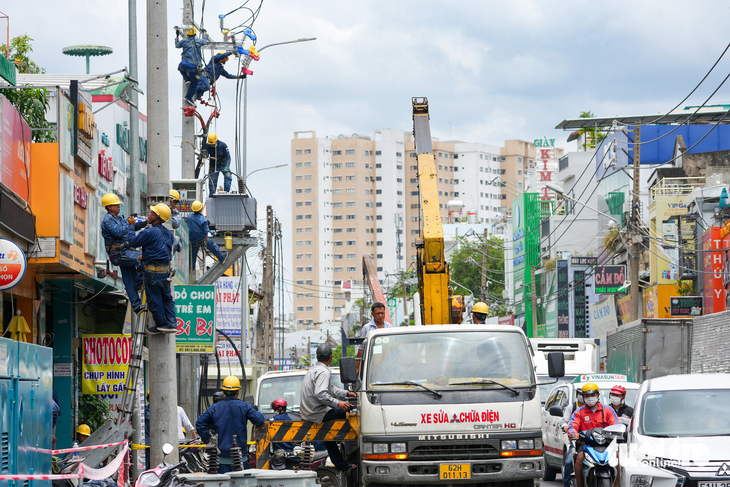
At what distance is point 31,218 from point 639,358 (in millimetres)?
15048

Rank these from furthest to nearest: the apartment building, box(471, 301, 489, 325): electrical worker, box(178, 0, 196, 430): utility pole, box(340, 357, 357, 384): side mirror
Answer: the apartment building < box(178, 0, 196, 430): utility pole < box(471, 301, 489, 325): electrical worker < box(340, 357, 357, 384): side mirror

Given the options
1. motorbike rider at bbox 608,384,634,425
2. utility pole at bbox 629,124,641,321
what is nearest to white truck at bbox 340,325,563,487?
motorbike rider at bbox 608,384,634,425

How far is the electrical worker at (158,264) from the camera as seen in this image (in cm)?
1157

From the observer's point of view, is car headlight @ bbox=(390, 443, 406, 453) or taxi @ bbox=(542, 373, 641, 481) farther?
taxi @ bbox=(542, 373, 641, 481)

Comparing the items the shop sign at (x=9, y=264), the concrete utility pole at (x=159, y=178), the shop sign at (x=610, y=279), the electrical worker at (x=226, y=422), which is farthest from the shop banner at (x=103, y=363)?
the shop sign at (x=610, y=279)

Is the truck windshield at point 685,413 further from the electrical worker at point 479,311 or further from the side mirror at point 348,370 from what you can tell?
the side mirror at point 348,370

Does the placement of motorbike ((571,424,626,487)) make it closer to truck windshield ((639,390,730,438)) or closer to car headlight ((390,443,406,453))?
truck windshield ((639,390,730,438))

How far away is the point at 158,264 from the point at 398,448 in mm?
3784

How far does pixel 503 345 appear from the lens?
35.8 ft

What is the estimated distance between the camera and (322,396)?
37.8 feet

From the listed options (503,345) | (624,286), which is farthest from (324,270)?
(503,345)

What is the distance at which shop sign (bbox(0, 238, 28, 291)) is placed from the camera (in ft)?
36.1

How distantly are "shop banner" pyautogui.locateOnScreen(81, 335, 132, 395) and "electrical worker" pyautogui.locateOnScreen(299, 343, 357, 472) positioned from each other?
5900mm

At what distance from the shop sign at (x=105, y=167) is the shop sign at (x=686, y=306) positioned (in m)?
26.3
